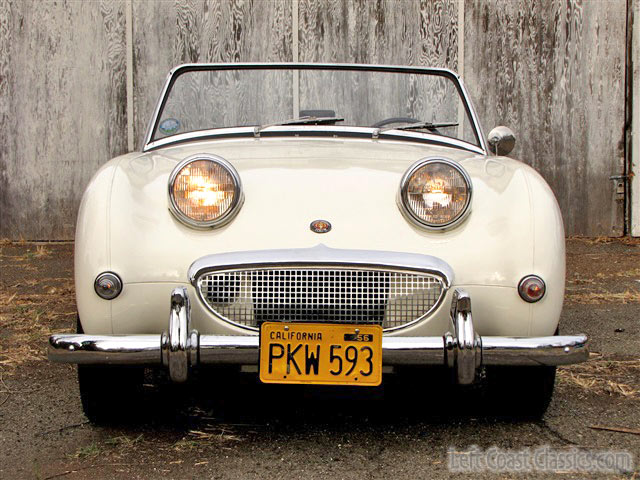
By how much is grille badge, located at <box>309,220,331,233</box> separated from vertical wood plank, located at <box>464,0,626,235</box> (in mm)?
4892

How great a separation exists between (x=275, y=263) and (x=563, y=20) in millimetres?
5560

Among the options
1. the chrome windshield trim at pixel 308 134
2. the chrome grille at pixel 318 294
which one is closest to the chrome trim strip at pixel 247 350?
the chrome grille at pixel 318 294

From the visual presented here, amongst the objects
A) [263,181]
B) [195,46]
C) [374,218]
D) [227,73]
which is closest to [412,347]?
[374,218]

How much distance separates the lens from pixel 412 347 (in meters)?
2.35

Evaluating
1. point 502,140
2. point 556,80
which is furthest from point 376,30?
point 502,140

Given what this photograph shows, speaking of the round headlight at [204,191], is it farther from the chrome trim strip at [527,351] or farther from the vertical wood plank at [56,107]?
the vertical wood plank at [56,107]

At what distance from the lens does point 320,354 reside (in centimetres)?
236

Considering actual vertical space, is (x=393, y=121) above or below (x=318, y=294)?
above

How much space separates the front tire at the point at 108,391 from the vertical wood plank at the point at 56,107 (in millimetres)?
4608

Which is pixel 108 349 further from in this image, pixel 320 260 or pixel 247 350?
pixel 320 260

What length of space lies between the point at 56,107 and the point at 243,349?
5282mm

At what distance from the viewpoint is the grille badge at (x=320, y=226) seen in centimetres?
254

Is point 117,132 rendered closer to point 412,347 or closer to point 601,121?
point 601,121

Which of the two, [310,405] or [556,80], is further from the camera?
[556,80]
